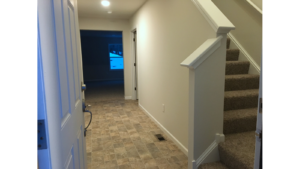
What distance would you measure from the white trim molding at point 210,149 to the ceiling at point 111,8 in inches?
121

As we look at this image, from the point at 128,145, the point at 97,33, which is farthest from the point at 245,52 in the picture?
the point at 97,33

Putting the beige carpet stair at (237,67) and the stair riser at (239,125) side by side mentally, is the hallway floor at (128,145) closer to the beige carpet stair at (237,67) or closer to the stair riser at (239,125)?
the stair riser at (239,125)

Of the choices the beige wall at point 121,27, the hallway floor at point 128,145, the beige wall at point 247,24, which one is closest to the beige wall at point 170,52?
the hallway floor at point 128,145

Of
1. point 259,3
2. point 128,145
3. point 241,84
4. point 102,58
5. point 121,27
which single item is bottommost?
point 128,145

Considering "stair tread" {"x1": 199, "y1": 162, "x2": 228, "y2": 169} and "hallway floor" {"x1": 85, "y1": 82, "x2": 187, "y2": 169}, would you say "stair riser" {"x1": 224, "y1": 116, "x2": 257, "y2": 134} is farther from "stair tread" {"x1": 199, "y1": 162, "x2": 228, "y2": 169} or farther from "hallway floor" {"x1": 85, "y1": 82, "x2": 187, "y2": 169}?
"hallway floor" {"x1": 85, "y1": 82, "x2": 187, "y2": 169}

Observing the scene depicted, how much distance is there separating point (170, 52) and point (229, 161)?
Answer: 1.66 metres

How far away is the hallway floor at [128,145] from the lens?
7.54ft

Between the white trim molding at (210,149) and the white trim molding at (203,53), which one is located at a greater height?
the white trim molding at (203,53)

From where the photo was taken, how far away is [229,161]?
5.86 ft

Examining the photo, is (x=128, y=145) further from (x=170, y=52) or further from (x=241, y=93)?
(x=241, y=93)

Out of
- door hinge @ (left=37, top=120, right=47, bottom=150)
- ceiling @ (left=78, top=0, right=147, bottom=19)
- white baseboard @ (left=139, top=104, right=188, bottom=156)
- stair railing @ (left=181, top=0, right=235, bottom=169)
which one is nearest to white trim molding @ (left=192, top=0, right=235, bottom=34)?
stair railing @ (left=181, top=0, right=235, bottom=169)
